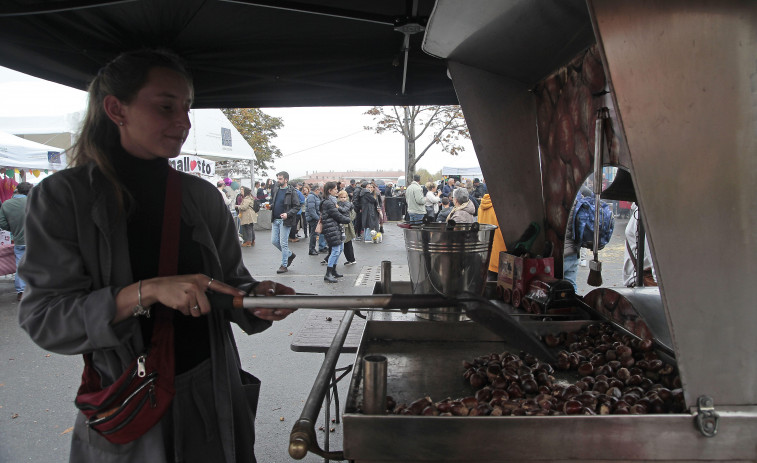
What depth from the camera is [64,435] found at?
10.7ft

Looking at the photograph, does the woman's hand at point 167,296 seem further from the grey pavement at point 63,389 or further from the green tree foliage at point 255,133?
the green tree foliage at point 255,133

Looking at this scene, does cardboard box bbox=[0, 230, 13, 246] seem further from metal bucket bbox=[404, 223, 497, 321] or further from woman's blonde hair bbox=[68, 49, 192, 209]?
metal bucket bbox=[404, 223, 497, 321]

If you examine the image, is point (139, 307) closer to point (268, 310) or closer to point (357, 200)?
point (268, 310)

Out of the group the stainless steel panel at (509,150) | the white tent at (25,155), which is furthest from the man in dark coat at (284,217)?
the stainless steel panel at (509,150)

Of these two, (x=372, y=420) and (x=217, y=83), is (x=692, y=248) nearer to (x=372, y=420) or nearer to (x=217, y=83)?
(x=372, y=420)

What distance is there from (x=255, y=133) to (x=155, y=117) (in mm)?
27251

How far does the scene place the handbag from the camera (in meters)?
1.31

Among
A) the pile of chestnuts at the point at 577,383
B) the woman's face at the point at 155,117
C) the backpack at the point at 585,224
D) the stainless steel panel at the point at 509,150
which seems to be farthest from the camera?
the backpack at the point at 585,224

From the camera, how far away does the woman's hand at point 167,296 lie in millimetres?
1256

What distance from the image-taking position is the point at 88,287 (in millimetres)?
1325

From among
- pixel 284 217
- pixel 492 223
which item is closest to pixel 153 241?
pixel 492 223

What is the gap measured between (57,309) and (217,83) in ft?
8.15

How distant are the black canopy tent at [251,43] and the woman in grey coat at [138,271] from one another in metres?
1.06

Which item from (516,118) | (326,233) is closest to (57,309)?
(516,118)
